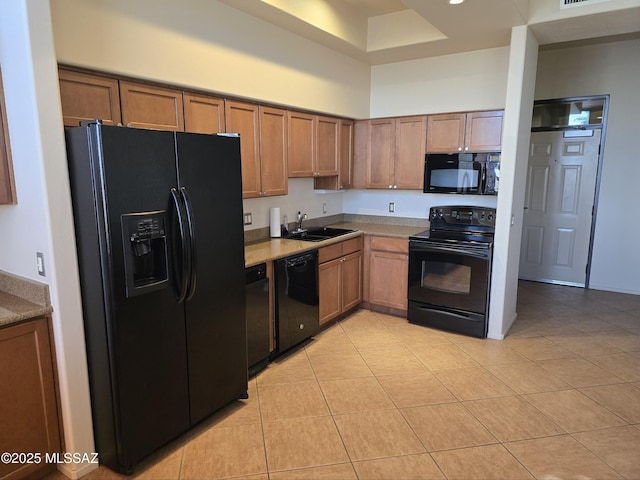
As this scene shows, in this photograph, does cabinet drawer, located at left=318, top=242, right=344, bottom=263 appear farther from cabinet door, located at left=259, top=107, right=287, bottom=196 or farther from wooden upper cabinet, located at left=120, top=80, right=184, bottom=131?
wooden upper cabinet, located at left=120, top=80, right=184, bottom=131

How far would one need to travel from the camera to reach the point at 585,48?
16.1 feet

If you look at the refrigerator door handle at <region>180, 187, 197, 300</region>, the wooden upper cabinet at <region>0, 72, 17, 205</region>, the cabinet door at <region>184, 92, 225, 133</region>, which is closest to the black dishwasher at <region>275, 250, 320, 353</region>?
the refrigerator door handle at <region>180, 187, 197, 300</region>

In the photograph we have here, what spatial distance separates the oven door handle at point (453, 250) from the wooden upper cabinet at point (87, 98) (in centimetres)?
276

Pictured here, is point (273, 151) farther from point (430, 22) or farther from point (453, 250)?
point (453, 250)

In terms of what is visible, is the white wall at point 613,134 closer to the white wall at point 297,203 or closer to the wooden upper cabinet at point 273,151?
the white wall at point 297,203

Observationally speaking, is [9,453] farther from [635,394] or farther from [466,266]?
[635,394]

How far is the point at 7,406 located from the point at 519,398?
3007 mm

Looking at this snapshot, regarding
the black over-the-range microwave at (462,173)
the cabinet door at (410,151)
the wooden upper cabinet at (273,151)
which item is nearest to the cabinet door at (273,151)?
the wooden upper cabinet at (273,151)

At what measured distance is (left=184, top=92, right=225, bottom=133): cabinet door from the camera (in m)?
2.75

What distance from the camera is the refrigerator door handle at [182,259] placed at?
2123 mm

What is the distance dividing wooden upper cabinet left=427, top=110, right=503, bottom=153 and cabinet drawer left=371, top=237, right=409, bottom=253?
1.02 metres

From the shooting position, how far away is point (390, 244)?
419cm

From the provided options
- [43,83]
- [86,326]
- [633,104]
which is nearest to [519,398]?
[86,326]

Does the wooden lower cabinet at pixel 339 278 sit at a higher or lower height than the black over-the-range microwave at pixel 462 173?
lower
